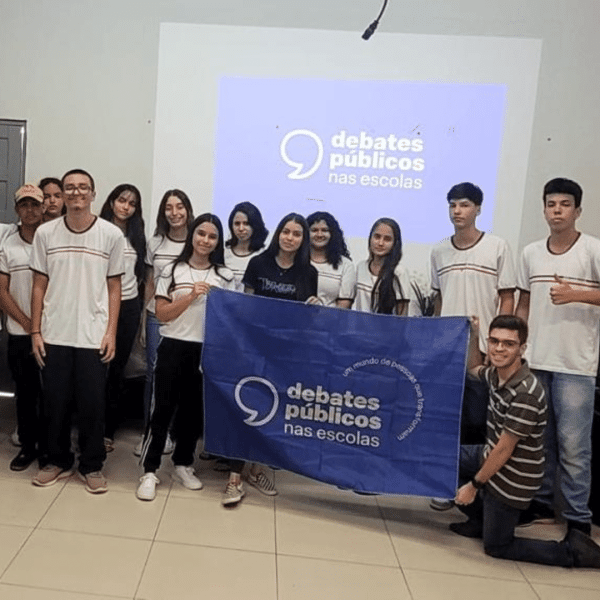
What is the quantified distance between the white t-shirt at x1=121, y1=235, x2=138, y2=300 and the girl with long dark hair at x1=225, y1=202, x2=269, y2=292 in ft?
1.78

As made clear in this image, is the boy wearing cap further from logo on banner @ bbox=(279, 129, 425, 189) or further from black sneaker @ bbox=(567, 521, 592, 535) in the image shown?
black sneaker @ bbox=(567, 521, 592, 535)

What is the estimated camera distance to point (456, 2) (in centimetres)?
403

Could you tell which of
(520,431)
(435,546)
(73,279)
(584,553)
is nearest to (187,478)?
(73,279)

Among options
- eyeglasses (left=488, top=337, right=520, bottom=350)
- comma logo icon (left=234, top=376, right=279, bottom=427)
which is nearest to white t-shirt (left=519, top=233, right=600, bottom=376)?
eyeglasses (left=488, top=337, right=520, bottom=350)

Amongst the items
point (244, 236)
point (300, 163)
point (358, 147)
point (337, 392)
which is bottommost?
point (337, 392)

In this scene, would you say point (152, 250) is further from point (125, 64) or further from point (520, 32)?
point (520, 32)

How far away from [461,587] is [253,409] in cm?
117

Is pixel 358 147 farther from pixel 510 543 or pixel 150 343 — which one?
pixel 510 543

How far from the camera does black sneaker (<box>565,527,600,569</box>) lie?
2.50 m

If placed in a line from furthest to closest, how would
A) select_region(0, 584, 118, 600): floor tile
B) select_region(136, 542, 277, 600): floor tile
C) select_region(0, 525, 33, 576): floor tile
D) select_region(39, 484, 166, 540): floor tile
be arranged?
select_region(39, 484, 166, 540): floor tile, select_region(0, 525, 33, 576): floor tile, select_region(136, 542, 277, 600): floor tile, select_region(0, 584, 118, 600): floor tile

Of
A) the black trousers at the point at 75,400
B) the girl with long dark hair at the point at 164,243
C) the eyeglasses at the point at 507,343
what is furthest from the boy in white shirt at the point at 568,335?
the black trousers at the point at 75,400

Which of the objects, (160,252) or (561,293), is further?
(160,252)

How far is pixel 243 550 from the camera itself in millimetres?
2404

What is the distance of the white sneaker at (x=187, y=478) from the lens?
295 centimetres
